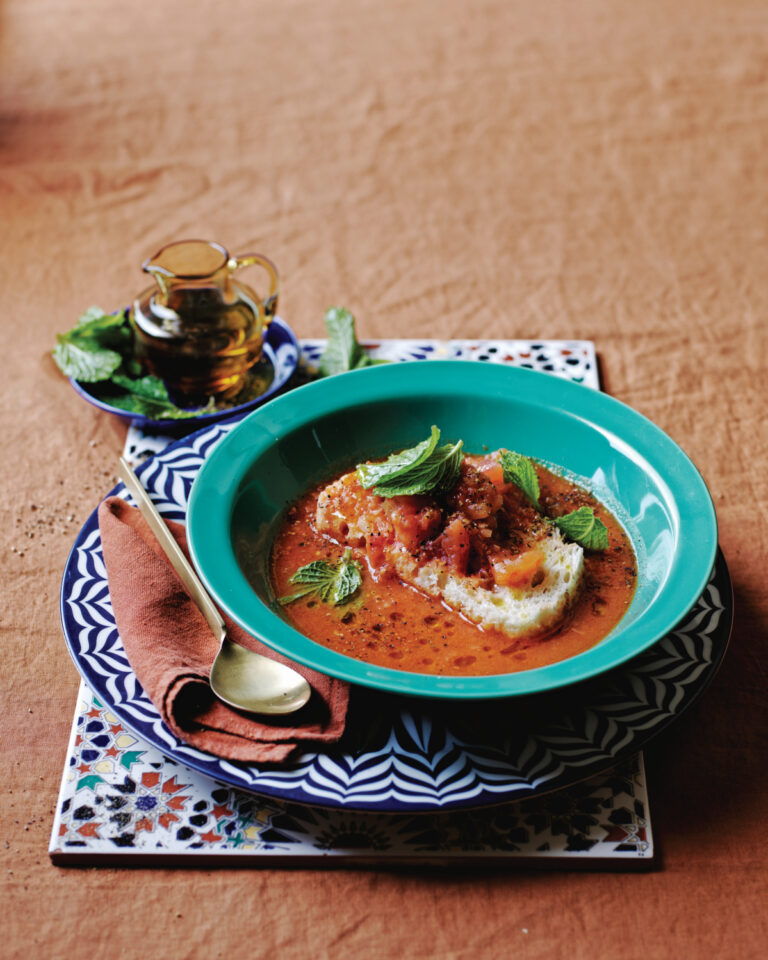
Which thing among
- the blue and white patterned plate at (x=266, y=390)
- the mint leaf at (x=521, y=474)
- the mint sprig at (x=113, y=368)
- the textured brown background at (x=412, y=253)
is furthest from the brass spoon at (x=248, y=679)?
the mint sprig at (x=113, y=368)

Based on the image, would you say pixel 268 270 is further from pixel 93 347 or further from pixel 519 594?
pixel 519 594

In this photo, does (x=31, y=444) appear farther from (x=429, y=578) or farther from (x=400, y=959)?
(x=400, y=959)

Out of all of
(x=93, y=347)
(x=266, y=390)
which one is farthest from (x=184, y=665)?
(x=93, y=347)

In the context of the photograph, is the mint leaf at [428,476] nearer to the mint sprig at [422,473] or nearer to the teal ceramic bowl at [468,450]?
the mint sprig at [422,473]

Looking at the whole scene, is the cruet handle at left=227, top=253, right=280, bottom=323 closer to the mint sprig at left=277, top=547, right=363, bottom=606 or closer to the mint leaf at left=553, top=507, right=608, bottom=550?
the mint sprig at left=277, top=547, right=363, bottom=606

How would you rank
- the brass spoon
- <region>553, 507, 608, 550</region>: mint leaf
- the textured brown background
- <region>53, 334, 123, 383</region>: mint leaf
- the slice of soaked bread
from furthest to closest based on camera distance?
1. <region>53, 334, 123, 383</region>: mint leaf
2. <region>553, 507, 608, 550</region>: mint leaf
3. the slice of soaked bread
4. the brass spoon
5. the textured brown background

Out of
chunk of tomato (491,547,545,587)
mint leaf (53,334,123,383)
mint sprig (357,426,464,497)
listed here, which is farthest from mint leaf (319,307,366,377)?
chunk of tomato (491,547,545,587)
